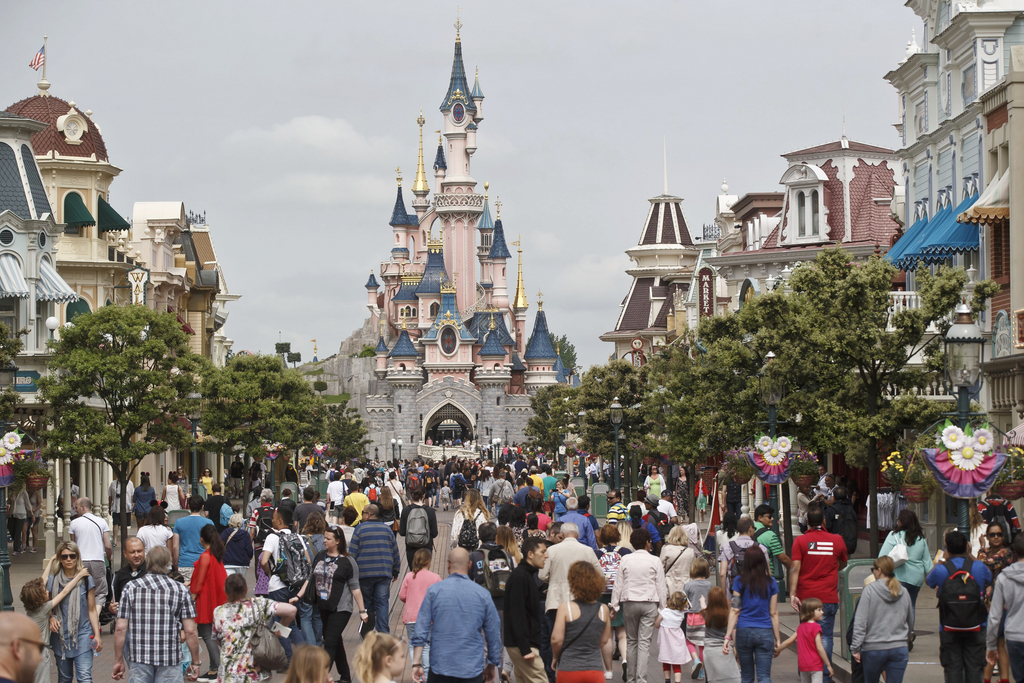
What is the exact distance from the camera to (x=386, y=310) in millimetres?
146375

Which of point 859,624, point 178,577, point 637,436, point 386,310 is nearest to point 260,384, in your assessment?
point 637,436

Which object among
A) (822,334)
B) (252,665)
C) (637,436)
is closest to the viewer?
(252,665)

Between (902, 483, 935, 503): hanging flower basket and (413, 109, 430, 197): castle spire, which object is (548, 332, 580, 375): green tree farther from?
(902, 483, 935, 503): hanging flower basket

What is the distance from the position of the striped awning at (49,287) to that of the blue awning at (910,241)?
17.9 meters

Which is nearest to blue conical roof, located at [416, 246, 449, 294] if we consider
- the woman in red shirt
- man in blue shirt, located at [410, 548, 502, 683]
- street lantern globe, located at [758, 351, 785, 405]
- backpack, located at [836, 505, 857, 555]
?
street lantern globe, located at [758, 351, 785, 405]

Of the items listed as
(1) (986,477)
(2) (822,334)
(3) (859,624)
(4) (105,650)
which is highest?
(2) (822,334)

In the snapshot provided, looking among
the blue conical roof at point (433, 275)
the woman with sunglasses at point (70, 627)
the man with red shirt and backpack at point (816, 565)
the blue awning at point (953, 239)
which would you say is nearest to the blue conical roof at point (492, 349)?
the blue conical roof at point (433, 275)

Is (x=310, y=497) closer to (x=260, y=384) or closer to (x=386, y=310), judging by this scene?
(x=260, y=384)

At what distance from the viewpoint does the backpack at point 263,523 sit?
17203 mm

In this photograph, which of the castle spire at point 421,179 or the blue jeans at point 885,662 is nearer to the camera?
the blue jeans at point 885,662

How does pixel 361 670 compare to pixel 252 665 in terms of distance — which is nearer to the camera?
pixel 361 670

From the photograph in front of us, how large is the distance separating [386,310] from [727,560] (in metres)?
134

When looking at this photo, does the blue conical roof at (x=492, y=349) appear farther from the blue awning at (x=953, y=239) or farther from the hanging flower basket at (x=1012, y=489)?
the hanging flower basket at (x=1012, y=489)

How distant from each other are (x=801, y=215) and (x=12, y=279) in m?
20.6
